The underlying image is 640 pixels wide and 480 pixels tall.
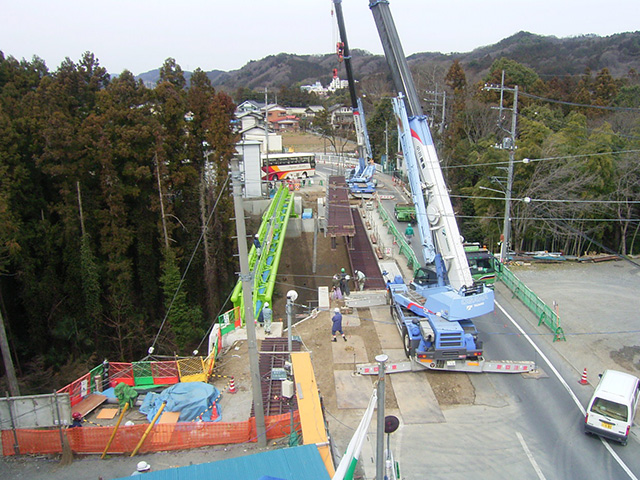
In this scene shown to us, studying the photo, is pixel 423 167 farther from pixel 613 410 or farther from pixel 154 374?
pixel 154 374

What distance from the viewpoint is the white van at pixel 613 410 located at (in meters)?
10.9

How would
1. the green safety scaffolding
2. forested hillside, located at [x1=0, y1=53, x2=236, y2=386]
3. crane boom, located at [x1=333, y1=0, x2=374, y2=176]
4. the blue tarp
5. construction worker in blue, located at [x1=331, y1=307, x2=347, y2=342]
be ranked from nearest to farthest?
the blue tarp < construction worker in blue, located at [x1=331, y1=307, x2=347, y2=342] < the green safety scaffolding < forested hillside, located at [x1=0, y1=53, x2=236, y2=386] < crane boom, located at [x1=333, y1=0, x2=374, y2=176]

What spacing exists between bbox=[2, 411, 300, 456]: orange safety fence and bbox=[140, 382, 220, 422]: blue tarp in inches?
42.5

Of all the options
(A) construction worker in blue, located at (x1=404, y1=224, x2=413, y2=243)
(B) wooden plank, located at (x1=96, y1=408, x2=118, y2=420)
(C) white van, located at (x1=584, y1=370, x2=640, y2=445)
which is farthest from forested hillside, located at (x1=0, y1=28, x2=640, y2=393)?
(C) white van, located at (x1=584, y1=370, x2=640, y2=445)

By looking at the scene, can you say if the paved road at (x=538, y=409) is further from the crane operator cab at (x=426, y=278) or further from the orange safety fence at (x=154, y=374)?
the orange safety fence at (x=154, y=374)

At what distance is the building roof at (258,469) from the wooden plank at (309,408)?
492 mm

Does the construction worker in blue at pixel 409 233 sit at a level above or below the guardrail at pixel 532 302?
above

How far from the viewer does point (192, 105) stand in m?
28.7

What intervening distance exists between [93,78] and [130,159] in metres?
6.02

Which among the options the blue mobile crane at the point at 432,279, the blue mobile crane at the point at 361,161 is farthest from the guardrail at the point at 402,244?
the blue mobile crane at the point at 361,161

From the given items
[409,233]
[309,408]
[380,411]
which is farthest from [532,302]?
[380,411]

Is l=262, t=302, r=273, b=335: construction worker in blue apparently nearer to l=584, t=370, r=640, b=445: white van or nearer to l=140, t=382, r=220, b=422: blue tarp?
l=140, t=382, r=220, b=422: blue tarp

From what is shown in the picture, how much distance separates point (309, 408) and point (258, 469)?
2346mm

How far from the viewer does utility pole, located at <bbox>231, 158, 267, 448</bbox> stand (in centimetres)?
892
